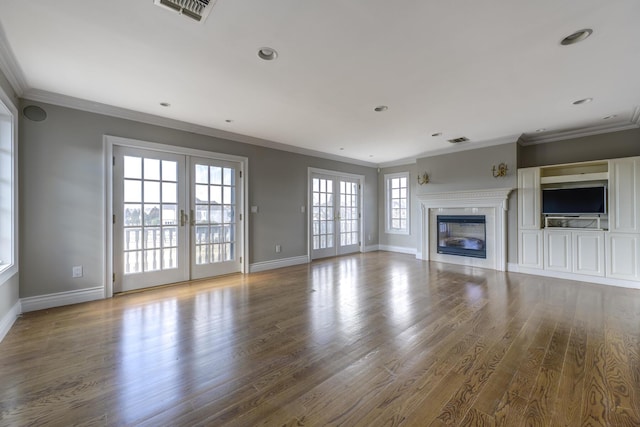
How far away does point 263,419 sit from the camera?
59.1 inches

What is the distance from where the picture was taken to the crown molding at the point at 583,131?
13.7 feet

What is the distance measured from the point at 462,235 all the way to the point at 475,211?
0.59 meters

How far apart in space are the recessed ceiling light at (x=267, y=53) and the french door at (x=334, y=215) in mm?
3763

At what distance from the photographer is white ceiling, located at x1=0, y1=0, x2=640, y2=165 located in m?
1.90

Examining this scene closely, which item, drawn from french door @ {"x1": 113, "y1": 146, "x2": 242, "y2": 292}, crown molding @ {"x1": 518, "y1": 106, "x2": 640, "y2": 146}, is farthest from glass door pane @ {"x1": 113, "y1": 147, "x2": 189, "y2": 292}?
crown molding @ {"x1": 518, "y1": 106, "x2": 640, "y2": 146}

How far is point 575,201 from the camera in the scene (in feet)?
14.6

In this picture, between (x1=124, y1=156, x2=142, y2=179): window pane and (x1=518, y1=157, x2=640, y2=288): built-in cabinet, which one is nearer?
(x1=124, y1=156, x2=142, y2=179): window pane

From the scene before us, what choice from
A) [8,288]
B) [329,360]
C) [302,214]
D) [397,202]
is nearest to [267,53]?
[329,360]

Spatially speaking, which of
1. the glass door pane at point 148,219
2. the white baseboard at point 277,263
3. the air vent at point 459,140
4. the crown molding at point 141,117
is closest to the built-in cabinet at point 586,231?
the air vent at point 459,140

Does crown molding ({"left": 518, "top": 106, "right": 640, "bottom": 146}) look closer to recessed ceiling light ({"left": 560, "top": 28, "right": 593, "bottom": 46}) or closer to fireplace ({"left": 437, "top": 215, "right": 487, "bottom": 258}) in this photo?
fireplace ({"left": 437, "top": 215, "right": 487, "bottom": 258})

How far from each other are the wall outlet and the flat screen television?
281 inches

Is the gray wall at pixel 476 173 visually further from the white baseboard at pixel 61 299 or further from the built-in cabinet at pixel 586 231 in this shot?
the white baseboard at pixel 61 299

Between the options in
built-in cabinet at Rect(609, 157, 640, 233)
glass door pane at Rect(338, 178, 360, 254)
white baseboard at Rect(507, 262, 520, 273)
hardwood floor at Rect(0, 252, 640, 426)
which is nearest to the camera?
hardwood floor at Rect(0, 252, 640, 426)

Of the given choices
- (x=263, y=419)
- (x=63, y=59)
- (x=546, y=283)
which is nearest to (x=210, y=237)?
(x=63, y=59)
